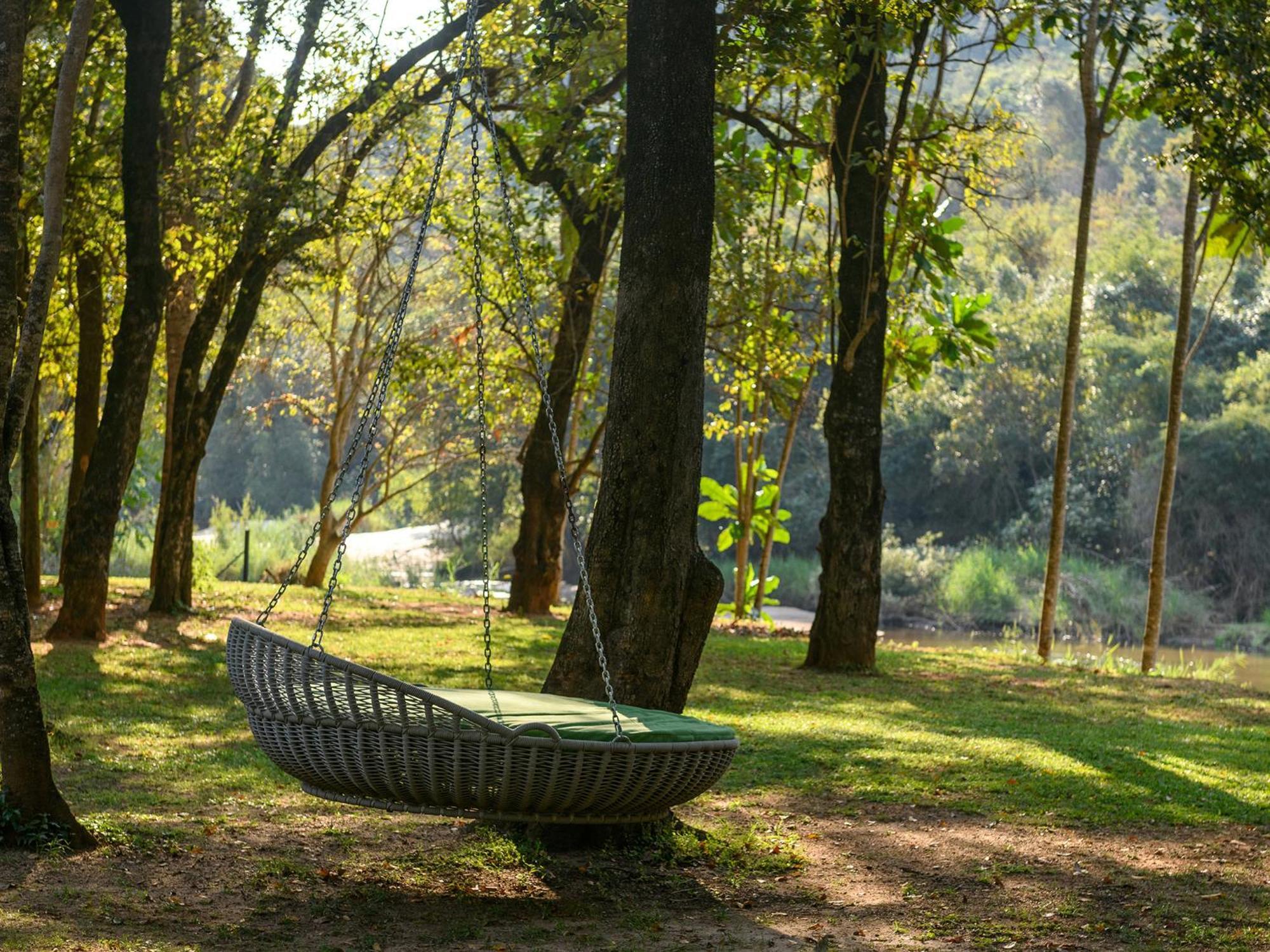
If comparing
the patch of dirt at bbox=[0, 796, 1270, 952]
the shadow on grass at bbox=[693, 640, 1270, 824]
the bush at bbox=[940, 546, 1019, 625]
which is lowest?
the patch of dirt at bbox=[0, 796, 1270, 952]

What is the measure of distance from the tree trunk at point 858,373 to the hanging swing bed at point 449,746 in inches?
238

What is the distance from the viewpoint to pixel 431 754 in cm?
411

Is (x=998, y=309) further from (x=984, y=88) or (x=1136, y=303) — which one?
(x=984, y=88)

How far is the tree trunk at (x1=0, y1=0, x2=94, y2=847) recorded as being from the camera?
4.53 m

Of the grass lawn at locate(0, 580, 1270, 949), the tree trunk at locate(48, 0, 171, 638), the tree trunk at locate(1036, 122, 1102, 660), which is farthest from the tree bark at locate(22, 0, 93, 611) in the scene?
the tree trunk at locate(1036, 122, 1102, 660)

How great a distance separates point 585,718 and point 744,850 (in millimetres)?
1153

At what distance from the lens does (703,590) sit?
17.5 ft

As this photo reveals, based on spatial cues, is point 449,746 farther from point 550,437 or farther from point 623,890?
point 550,437

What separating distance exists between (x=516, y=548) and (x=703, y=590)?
365 inches

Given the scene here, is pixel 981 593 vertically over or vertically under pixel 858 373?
under

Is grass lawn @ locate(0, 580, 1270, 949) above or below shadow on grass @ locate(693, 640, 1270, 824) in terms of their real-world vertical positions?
below

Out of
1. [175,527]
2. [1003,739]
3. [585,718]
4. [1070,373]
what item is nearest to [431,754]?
[585,718]

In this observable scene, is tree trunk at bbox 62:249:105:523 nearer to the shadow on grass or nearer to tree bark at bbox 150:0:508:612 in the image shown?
tree bark at bbox 150:0:508:612

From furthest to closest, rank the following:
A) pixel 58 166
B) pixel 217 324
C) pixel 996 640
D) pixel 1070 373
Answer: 1. pixel 996 640
2. pixel 217 324
3. pixel 1070 373
4. pixel 58 166
